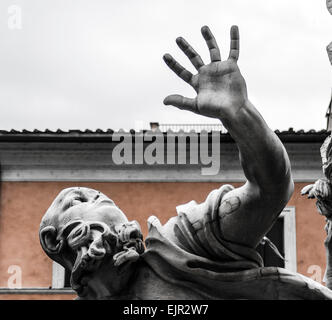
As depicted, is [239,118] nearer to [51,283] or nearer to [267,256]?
[267,256]

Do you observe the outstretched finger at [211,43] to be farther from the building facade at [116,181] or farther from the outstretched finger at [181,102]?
the building facade at [116,181]

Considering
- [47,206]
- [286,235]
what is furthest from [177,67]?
[47,206]

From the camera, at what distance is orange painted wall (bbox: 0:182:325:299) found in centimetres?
2436

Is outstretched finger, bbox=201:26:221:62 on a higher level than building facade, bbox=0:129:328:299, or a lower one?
lower

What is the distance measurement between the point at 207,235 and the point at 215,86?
2.13 ft

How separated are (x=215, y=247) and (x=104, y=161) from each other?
68.3ft

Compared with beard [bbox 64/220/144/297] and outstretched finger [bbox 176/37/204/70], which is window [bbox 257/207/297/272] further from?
outstretched finger [bbox 176/37/204/70]

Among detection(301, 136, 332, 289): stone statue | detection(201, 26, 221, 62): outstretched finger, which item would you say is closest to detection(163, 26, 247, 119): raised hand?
detection(201, 26, 221, 62): outstretched finger

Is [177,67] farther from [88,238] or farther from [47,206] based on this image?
[47,206]

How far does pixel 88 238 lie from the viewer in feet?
13.0

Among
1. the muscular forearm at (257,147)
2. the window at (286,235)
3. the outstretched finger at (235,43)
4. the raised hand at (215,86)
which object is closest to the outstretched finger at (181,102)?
the raised hand at (215,86)
